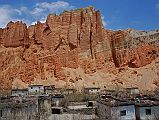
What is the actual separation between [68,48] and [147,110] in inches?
2216

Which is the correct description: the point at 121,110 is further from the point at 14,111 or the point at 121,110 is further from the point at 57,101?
the point at 57,101

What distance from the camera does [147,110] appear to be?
30203 millimetres

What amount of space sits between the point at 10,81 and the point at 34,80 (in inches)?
208

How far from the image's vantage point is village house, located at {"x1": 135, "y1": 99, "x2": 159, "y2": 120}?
98.7ft

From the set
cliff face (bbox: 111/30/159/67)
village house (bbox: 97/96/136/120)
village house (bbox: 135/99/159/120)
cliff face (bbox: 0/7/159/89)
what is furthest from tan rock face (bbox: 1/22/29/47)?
village house (bbox: 135/99/159/120)

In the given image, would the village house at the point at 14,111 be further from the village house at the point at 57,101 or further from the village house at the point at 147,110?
the village house at the point at 57,101

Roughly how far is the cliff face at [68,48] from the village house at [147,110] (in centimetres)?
4714

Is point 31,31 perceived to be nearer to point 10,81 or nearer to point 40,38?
point 40,38

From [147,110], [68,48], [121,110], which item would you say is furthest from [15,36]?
[147,110]

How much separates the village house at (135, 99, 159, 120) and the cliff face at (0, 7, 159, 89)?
47135mm

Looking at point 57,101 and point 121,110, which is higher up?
point 57,101

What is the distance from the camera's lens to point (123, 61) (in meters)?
83.9

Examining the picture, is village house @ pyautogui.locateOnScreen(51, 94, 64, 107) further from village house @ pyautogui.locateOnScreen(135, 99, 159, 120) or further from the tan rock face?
the tan rock face

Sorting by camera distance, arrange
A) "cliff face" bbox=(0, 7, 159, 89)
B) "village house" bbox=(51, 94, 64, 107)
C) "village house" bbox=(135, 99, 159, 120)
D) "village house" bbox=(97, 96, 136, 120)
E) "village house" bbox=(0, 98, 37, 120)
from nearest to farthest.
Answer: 1. "village house" bbox=(97, 96, 136, 120)
2. "village house" bbox=(135, 99, 159, 120)
3. "village house" bbox=(0, 98, 37, 120)
4. "village house" bbox=(51, 94, 64, 107)
5. "cliff face" bbox=(0, 7, 159, 89)
